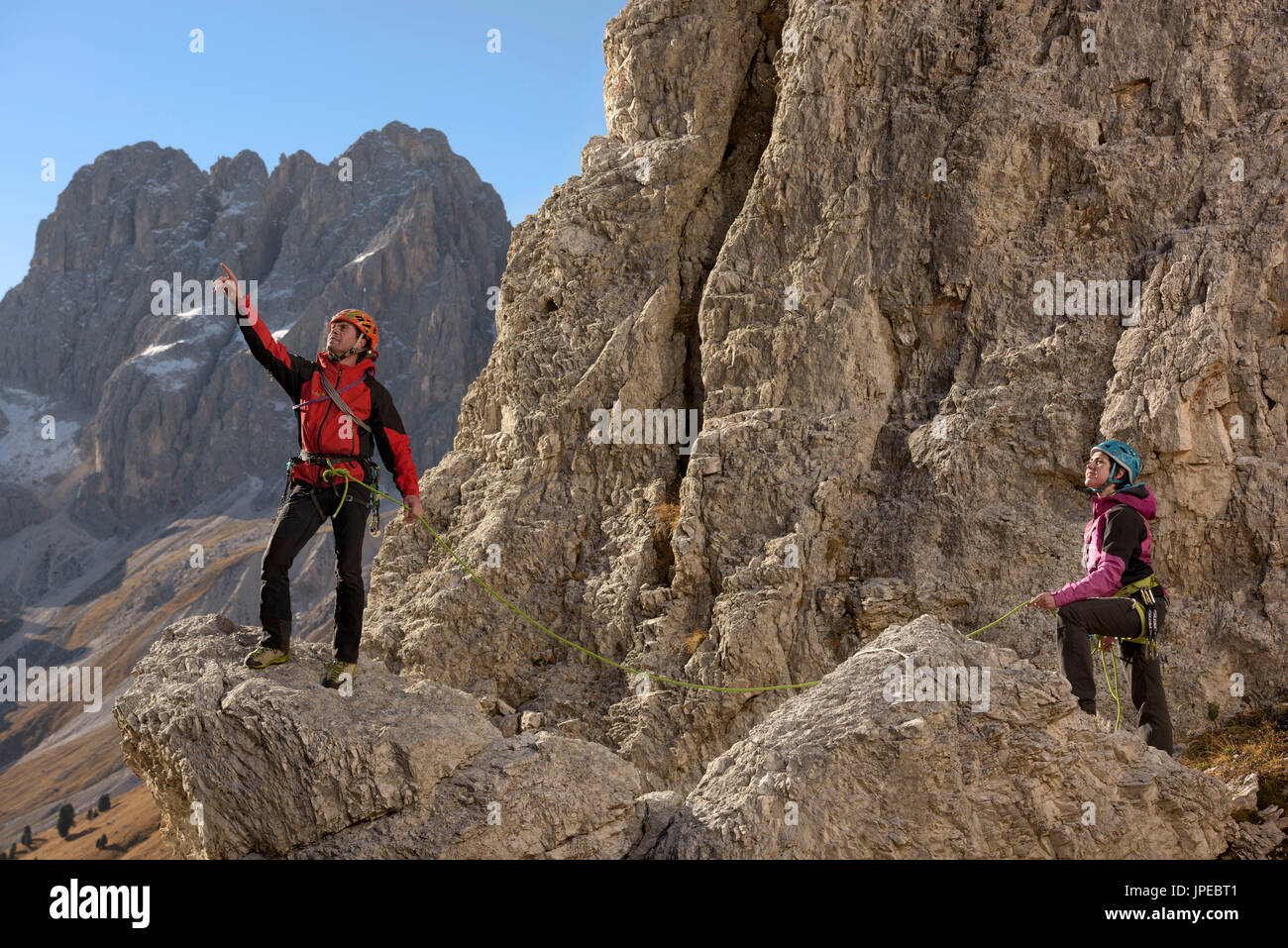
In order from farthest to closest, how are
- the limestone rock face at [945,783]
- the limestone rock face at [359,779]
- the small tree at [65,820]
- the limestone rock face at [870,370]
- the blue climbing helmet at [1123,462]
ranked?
the small tree at [65,820] → the limestone rock face at [870,370] → the blue climbing helmet at [1123,462] → the limestone rock face at [359,779] → the limestone rock face at [945,783]

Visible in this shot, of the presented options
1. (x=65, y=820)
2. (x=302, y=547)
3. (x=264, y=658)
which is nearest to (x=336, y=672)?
(x=264, y=658)

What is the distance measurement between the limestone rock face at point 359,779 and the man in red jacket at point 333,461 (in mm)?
487

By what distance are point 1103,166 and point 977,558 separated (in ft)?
17.7

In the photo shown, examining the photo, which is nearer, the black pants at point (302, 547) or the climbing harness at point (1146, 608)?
the black pants at point (302, 547)

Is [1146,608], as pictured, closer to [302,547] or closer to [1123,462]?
[1123,462]

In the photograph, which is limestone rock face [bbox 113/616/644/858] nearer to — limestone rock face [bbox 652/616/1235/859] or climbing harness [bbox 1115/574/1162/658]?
limestone rock face [bbox 652/616/1235/859]

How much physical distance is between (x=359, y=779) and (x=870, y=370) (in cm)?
897

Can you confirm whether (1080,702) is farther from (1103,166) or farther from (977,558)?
(1103,166)

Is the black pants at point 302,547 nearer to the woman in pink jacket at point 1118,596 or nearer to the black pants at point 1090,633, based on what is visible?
the woman in pink jacket at point 1118,596

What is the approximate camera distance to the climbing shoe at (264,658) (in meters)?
7.34

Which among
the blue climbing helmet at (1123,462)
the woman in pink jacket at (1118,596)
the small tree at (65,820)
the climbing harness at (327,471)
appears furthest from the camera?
the small tree at (65,820)

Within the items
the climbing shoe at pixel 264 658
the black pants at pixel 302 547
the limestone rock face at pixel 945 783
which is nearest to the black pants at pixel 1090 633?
the limestone rock face at pixel 945 783

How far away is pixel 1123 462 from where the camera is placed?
7945mm
